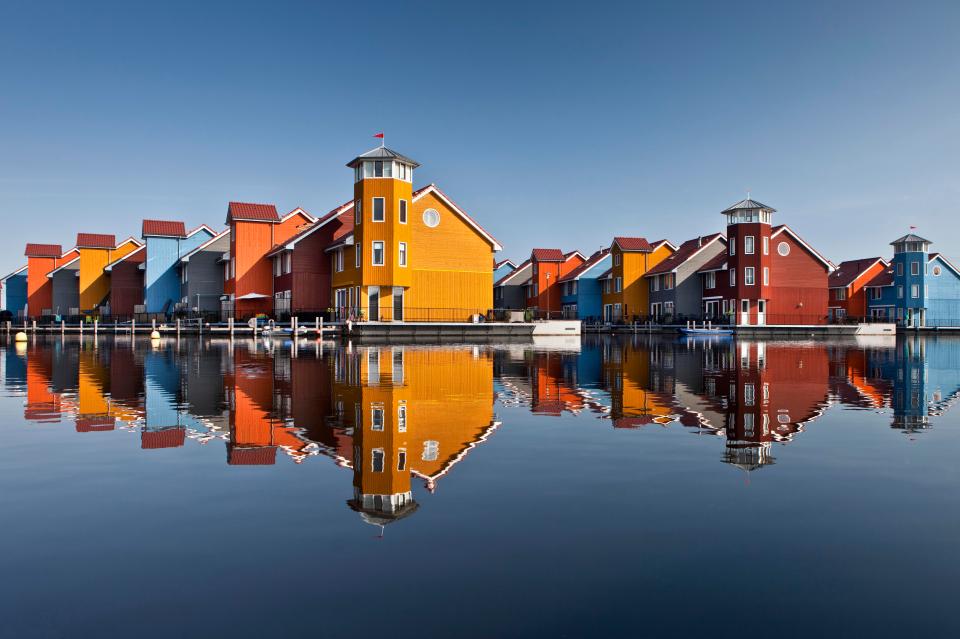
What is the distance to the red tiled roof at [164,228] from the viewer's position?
69.5 metres

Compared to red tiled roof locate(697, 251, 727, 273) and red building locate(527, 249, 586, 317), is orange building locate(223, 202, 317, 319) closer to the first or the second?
red building locate(527, 249, 586, 317)

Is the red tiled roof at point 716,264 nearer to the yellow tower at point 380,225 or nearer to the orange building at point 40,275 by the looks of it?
the yellow tower at point 380,225

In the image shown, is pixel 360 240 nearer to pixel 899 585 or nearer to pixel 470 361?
pixel 470 361

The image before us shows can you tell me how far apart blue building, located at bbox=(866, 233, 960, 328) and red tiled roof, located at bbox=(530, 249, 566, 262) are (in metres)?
39.7

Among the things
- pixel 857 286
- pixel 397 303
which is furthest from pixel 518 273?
pixel 397 303

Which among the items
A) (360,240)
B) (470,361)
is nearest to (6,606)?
(470,361)

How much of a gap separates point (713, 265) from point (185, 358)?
61.5 meters

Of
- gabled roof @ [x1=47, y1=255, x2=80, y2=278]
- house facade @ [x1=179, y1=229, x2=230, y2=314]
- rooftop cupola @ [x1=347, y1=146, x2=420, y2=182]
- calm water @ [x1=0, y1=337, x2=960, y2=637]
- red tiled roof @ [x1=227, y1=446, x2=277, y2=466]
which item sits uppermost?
rooftop cupola @ [x1=347, y1=146, x2=420, y2=182]

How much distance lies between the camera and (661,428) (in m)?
11.4

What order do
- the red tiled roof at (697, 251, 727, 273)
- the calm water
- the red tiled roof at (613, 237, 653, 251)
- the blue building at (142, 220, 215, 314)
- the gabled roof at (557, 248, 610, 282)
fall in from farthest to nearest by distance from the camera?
the gabled roof at (557, 248, 610, 282) → the red tiled roof at (613, 237, 653, 251) → the red tiled roof at (697, 251, 727, 273) → the blue building at (142, 220, 215, 314) → the calm water

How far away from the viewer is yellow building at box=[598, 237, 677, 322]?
8544 centimetres

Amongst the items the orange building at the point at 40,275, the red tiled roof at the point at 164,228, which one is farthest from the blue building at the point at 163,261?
the orange building at the point at 40,275

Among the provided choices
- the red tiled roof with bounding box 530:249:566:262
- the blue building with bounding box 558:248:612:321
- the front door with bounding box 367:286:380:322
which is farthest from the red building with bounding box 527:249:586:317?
the front door with bounding box 367:286:380:322

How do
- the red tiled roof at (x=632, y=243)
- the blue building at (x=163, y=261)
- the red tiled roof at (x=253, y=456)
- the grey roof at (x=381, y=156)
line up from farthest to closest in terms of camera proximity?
the red tiled roof at (x=632, y=243) < the blue building at (x=163, y=261) < the grey roof at (x=381, y=156) < the red tiled roof at (x=253, y=456)
